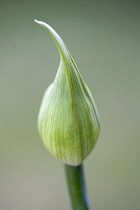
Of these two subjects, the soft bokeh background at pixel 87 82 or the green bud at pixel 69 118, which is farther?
the soft bokeh background at pixel 87 82

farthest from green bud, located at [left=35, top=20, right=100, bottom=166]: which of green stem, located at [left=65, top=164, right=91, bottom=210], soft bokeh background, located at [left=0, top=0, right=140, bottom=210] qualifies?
soft bokeh background, located at [left=0, top=0, right=140, bottom=210]

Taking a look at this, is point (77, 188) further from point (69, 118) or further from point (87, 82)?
point (87, 82)

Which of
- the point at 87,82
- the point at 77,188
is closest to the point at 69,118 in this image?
the point at 77,188

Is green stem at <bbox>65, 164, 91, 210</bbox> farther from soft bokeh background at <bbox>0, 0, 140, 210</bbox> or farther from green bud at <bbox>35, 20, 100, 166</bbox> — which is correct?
soft bokeh background at <bbox>0, 0, 140, 210</bbox>

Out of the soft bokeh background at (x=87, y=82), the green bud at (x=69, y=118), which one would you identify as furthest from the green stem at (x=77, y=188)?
the soft bokeh background at (x=87, y=82)

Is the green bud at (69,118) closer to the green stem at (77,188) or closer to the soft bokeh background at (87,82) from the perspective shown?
the green stem at (77,188)

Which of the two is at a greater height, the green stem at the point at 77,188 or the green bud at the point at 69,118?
the green bud at the point at 69,118
